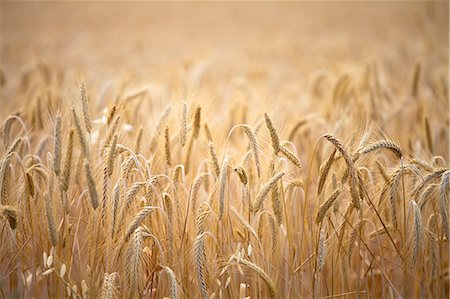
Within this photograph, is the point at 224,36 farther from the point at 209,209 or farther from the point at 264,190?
the point at 264,190

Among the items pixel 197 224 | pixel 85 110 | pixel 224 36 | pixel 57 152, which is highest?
→ pixel 224 36

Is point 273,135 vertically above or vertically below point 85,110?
below

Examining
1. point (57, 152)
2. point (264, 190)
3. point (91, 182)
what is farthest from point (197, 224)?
point (57, 152)

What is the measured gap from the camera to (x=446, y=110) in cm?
449

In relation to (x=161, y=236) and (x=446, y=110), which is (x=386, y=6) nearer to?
(x=446, y=110)

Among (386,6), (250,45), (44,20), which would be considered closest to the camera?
(250,45)

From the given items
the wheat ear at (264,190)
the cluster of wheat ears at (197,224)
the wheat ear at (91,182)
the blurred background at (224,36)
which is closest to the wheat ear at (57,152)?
the cluster of wheat ears at (197,224)

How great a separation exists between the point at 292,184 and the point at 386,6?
1123 cm

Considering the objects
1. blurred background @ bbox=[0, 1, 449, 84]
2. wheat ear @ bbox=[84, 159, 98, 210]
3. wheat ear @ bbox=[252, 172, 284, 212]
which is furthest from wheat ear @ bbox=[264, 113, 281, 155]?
blurred background @ bbox=[0, 1, 449, 84]

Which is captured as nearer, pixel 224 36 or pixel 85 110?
pixel 85 110

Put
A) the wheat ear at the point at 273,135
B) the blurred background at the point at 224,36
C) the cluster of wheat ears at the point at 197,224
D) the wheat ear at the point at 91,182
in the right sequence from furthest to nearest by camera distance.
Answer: the blurred background at the point at 224,36 → the wheat ear at the point at 273,135 → the cluster of wheat ears at the point at 197,224 → the wheat ear at the point at 91,182

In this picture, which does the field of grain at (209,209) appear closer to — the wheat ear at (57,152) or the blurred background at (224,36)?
the wheat ear at (57,152)

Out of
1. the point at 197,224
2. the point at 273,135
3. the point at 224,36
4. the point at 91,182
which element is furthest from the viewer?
the point at 224,36

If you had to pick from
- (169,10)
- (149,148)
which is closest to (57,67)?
(149,148)
